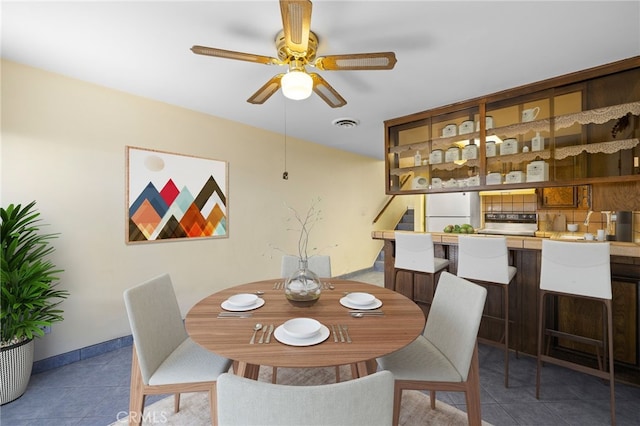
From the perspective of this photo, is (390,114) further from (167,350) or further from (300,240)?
(167,350)

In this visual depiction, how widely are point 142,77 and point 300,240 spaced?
2817 mm

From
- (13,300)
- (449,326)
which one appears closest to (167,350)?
(13,300)

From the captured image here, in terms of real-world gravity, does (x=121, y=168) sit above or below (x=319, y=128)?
below

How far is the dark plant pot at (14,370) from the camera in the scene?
72.1 inches

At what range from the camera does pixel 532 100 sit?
2.55 meters

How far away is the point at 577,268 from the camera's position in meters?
1.91

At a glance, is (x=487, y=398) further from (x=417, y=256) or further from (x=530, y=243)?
(x=530, y=243)

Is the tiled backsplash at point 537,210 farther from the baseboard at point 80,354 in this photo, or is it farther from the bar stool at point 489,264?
the baseboard at point 80,354

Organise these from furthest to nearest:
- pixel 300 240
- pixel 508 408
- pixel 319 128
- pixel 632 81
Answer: pixel 300 240 → pixel 319 128 → pixel 632 81 → pixel 508 408

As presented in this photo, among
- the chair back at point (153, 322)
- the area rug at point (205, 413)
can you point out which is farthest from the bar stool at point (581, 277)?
the chair back at point (153, 322)

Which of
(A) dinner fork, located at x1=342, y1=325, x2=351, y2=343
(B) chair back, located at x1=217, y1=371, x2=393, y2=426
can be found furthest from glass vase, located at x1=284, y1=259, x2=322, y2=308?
(B) chair back, located at x1=217, y1=371, x2=393, y2=426

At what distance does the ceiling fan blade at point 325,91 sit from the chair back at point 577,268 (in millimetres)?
1832

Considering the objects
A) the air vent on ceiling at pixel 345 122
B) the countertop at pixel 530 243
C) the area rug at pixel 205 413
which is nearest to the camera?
the area rug at pixel 205 413

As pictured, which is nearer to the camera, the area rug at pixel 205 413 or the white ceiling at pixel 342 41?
the white ceiling at pixel 342 41
